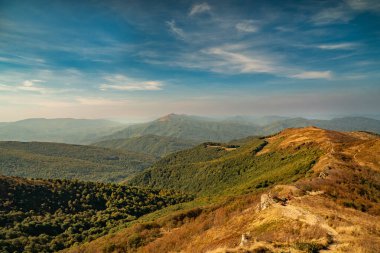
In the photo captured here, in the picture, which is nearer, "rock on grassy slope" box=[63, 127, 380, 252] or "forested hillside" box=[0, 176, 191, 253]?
"rock on grassy slope" box=[63, 127, 380, 252]

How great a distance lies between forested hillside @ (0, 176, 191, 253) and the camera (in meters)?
97.7

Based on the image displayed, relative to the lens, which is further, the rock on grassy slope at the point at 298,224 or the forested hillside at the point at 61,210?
the forested hillside at the point at 61,210

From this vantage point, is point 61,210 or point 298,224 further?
point 61,210

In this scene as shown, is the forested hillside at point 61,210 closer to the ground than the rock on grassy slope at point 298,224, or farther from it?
closer to the ground

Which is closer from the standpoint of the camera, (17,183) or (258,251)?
(258,251)

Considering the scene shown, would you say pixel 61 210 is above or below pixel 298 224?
below

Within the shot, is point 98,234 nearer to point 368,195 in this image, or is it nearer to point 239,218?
point 239,218

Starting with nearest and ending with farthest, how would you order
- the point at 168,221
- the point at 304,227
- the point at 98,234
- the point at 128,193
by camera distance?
the point at 304,227
the point at 168,221
the point at 98,234
the point at 128,193

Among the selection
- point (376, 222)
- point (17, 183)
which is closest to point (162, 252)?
point (376, 222)

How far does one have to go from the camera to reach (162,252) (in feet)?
149

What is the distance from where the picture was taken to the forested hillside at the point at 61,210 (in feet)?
320

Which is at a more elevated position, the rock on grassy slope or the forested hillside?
the rock on grassy slope

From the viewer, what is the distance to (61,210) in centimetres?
13225

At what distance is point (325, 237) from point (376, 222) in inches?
347
